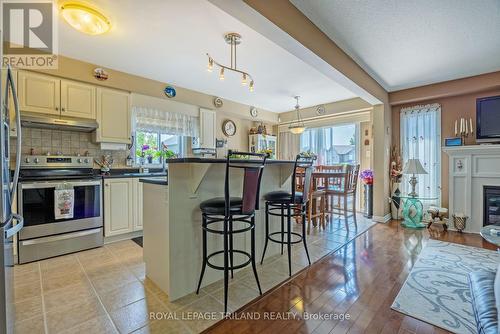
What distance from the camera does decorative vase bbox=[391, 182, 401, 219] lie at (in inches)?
166

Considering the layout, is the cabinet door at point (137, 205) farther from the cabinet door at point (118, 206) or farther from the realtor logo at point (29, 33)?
the realtor logo at point (29, 33)

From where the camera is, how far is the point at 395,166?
4.32m

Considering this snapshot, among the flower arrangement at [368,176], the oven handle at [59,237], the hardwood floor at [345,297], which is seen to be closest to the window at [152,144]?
the oven handle at [59,237]

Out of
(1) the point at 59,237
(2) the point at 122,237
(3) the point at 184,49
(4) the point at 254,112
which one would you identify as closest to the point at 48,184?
(1) the point at 59,237

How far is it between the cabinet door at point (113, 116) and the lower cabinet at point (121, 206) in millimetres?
692

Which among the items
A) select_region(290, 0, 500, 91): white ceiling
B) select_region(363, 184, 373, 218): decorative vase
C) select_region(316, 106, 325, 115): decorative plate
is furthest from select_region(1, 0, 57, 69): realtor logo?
select_region(363, 184, 373, 218): decorative vase

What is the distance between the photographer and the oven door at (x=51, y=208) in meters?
2.46

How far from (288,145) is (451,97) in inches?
138

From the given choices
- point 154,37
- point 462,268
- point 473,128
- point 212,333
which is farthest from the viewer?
point 473,128

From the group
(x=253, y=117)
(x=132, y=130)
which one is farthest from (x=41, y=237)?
(x=253, y=117)

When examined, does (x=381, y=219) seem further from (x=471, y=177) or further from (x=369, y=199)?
(x=471, y=177)

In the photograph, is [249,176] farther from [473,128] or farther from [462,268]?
[473,128]

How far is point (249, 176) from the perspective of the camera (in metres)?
1.77

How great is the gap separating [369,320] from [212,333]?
1114mm
